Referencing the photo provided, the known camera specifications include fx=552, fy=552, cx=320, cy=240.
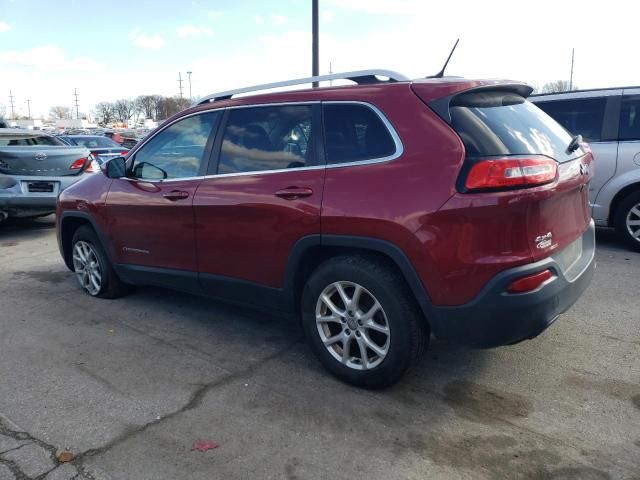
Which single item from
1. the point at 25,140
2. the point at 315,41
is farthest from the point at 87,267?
the point at 315,41

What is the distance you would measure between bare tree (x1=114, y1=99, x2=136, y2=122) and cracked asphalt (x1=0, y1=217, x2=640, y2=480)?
369 ft

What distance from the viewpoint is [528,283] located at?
2777 millimetres

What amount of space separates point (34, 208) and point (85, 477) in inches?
258

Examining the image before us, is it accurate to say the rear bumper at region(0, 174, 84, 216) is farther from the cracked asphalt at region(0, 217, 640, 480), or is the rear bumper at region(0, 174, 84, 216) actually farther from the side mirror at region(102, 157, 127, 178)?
the side mirror at region(102, 157, 127, 178)

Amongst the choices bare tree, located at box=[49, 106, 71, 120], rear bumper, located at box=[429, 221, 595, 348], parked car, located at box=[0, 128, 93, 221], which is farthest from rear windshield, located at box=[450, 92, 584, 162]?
bare tree, located at box=[49, 106, 71, 120]

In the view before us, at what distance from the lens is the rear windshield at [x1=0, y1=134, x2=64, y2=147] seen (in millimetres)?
8562

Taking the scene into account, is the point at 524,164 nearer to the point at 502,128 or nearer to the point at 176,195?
the point at 502,128

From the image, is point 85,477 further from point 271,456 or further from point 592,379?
point 592,379

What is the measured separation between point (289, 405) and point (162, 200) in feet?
6.45

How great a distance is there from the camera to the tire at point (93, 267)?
5145mm

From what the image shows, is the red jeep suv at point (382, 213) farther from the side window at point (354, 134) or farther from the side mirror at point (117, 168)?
the side mirror at point (117, 168)

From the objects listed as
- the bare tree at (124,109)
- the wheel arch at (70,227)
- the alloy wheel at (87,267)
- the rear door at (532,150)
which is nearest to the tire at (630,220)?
the rear door at (532,150)

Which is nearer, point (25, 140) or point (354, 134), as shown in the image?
point (354, 134)

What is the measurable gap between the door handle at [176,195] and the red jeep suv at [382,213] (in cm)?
1
